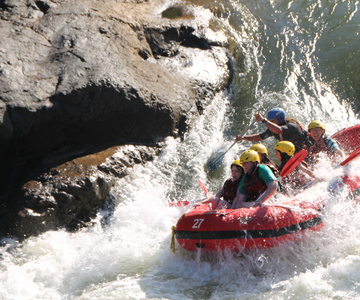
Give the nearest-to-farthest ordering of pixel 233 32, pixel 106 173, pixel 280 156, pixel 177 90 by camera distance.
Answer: pixel 280 156, pixel 106 173, pixel 177 90, pixel 233 32

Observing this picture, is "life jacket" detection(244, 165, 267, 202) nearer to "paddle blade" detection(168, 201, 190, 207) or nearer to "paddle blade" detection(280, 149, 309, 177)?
"paddle blade" detection(280, 149, 309, 177)

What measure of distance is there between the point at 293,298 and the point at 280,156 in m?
2.14

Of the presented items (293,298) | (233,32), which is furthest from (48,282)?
(233,32)

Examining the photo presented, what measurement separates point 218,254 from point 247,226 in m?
0.52

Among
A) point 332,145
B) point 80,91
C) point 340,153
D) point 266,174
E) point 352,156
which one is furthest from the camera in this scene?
point 80,91

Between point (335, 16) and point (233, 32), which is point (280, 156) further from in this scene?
point (335, 16)

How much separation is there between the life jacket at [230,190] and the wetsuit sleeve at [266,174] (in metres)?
0.40

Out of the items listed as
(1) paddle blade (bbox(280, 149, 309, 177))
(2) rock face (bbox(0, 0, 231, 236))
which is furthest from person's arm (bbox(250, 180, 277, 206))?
(2) rock face (bbox(0, 0, 231, 236))

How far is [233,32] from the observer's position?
11.1m

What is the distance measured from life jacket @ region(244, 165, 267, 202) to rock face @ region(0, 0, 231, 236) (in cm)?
227

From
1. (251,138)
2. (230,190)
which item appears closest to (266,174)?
(230,190)

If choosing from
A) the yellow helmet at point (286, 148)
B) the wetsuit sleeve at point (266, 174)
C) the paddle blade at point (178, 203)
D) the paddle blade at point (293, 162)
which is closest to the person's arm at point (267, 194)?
the wetsuit sleeve at point (266, 174)

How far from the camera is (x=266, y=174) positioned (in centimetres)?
589

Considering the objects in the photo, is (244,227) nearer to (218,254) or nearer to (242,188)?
(218,254)
